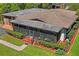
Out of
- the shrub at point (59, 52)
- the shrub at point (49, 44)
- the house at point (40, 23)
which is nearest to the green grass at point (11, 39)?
the house at point (40, 23)

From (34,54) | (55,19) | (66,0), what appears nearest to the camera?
(34,54)

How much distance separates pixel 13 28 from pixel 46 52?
8.95 ft

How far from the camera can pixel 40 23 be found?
11445mm

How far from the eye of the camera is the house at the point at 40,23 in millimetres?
11016

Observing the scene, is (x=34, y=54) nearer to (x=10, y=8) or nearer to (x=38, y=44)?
(x=38, y=44)

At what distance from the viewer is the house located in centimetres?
1102

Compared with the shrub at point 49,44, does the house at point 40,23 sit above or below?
above

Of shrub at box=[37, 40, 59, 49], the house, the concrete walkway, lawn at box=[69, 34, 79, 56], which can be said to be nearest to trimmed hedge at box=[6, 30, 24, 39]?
the house

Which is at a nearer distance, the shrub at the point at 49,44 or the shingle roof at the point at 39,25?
the shrub at the point at 49,44

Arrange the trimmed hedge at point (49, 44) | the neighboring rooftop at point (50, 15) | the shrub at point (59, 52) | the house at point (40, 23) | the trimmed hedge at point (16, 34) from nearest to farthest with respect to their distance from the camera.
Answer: the shrub at point (59, 52), the trimmed hedge at point (49, 44), the house at point (40, 23), the trimmed hedge at point (16, 34), the neighboring rooftop at point (50, 15)

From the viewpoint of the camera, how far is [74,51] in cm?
1067

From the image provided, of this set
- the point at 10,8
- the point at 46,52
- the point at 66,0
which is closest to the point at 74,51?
the point at 46,52

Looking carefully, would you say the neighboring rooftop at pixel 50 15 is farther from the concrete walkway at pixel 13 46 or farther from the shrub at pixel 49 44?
the concrete walkway at pixel 13 46

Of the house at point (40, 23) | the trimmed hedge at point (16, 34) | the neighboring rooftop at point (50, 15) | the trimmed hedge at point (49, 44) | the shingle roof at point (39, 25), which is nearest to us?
the trimmed hedge at point (49, 44)
